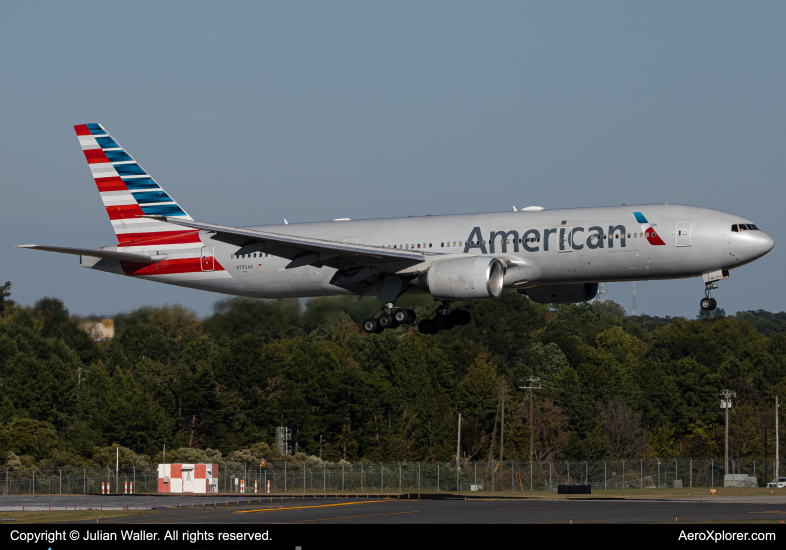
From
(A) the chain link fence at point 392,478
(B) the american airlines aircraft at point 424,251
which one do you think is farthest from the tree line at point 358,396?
(B) the american airlines aircraft at point 424,251

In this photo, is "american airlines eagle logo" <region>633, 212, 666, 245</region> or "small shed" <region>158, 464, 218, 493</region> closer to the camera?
"american airlines eagle logo" <region>633, 212, 666, 245</region>

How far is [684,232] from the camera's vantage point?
4109 cm

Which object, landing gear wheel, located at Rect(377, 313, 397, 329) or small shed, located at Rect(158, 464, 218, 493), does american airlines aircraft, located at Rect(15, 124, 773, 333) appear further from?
small shed, located at Rect(158, 464, 218, 493)

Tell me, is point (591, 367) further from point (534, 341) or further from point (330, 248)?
point (330, 248)

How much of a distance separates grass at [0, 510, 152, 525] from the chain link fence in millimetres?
20409

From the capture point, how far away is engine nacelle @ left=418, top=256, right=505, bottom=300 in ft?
138

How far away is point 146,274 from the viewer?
50.6m

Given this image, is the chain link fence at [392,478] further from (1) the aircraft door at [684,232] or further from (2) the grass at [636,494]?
(1) the aircraft door at [684,232]

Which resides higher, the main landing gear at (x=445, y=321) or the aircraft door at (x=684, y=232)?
the aircraft door at (x=684, y=232)

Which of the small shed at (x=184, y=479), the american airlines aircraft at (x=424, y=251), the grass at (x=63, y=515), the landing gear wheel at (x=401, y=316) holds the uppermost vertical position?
the american airlines aircraft at (x=424, y=251)

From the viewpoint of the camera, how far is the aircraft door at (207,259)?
163 feet

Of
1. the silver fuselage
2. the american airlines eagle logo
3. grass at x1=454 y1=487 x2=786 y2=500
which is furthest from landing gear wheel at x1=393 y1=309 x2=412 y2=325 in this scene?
grass at x1=454 y1=487 x2=786 y2=500

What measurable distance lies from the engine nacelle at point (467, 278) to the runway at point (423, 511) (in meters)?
8.51

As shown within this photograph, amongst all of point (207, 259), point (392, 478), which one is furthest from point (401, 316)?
point (392, 478)
